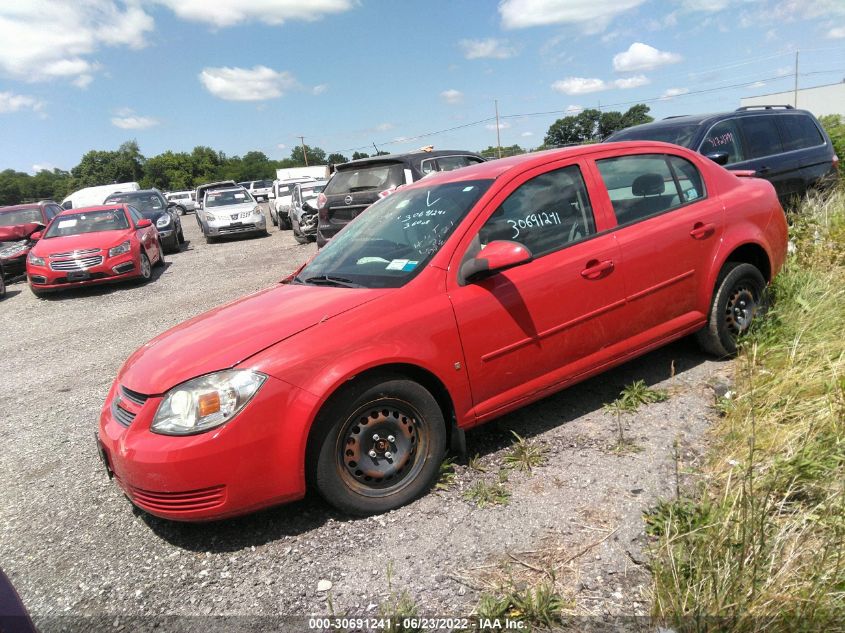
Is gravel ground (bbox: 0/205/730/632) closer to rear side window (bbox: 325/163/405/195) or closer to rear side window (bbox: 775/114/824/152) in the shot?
rear side window (bbox: 775/114/824/152)

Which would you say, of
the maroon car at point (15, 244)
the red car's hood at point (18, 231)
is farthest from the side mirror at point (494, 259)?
the red car's hood at point (18, 231)

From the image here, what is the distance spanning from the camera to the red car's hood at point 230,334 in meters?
2.87

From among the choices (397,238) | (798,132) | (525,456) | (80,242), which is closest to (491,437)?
(525,456)

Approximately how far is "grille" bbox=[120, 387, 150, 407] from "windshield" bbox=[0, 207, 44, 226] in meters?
13.3

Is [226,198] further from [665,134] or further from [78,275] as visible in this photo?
[665,134]

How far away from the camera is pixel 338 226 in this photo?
9.34 metres

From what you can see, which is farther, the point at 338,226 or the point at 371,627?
the point at 338,226

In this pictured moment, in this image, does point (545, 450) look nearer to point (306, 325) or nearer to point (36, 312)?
point (306, 325)

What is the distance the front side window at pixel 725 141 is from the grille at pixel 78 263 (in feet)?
31.1

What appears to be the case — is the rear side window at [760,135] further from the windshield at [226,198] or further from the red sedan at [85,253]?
the windshield at [226,198]

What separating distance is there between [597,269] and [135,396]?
2.62 m

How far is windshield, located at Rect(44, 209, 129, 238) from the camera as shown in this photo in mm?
11203

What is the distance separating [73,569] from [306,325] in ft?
5.35

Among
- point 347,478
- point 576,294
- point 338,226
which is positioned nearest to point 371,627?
point 347,478
